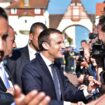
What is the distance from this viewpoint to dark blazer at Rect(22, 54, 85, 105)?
167 inches

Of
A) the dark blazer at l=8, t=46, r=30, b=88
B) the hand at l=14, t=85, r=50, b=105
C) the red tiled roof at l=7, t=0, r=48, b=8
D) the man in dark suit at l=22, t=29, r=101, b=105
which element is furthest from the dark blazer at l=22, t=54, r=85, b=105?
the red tiled roof at l=7, t=0, r=48, b=8

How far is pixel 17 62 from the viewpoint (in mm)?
5453

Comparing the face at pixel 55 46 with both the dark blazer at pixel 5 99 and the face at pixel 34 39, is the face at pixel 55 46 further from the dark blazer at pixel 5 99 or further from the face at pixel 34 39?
the dark blazer at pixel 5 99

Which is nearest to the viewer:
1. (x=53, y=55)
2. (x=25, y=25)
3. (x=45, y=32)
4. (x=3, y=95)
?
(x=3, y=95)

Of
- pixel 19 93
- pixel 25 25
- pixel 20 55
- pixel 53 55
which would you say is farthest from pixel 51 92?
pixel 25 25

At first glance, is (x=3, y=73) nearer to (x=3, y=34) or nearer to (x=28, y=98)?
(x=3, y=34)

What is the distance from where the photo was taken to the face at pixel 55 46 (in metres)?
4.71

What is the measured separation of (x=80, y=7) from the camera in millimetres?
67875

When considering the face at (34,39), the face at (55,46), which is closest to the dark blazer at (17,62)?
the face at (34,39)

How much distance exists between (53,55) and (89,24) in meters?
60.7

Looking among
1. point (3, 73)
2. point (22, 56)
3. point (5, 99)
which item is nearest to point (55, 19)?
point (22, 56)

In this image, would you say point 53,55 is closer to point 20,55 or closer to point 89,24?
point 20,55

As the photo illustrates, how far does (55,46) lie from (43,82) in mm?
641

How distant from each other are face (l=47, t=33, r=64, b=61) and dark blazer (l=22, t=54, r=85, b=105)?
6.0 inches
